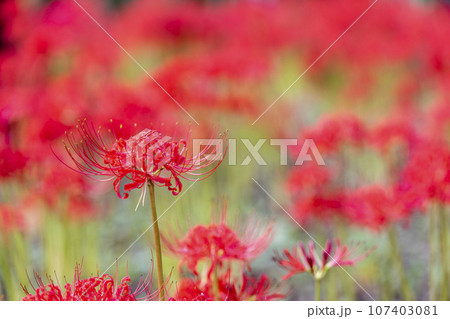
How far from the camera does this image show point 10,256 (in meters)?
0.95

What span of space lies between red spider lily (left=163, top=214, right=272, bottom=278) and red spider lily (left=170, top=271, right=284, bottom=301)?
19mm

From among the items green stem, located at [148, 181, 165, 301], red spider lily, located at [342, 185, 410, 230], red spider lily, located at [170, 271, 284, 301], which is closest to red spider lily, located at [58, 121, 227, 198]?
green stem, located at [148, 181, 165, 301]

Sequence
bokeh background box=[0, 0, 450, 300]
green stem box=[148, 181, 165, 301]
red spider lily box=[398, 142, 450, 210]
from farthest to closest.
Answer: bokeh background box=[0, 0, 450, 300], red spider lily box=[398, 142, 450, 210], green stem box=[148, 181, 165, 301]

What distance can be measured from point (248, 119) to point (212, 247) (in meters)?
0.62

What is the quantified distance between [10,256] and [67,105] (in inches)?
11.4

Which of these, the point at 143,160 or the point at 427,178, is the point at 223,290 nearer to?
the point at 143,160

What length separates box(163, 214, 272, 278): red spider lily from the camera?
613 mm

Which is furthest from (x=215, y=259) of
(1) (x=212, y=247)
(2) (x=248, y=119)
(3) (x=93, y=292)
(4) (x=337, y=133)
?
(2) (x=248, y=119)

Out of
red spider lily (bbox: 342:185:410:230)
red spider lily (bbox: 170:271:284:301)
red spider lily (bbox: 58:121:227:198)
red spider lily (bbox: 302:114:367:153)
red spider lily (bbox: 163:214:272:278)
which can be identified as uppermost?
red spider lily (bbox: 302:114:367:153)

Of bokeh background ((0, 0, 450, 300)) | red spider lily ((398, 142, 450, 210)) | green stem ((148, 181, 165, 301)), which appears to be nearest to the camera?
green stem ((148, 181, 165, 301))

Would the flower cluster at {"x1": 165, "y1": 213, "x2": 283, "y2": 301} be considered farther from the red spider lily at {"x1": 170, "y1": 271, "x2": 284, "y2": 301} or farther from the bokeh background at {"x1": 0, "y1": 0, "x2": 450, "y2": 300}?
the bokeh background at {"x1": 0, "y1": 0, "x2": 450, "y2": 300}

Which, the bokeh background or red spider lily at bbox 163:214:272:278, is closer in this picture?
red spider lily at bbox 163:214:272:278

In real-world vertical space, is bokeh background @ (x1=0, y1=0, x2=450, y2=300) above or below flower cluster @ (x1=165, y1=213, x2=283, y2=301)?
above

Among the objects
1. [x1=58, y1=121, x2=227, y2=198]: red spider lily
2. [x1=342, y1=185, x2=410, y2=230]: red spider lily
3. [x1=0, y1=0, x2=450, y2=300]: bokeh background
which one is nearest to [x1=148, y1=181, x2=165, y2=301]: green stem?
[x1=58, y1=121, x2=227, y2=198]: red spider lily
